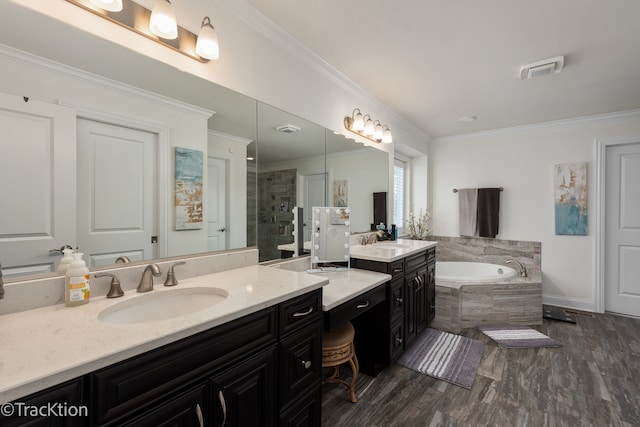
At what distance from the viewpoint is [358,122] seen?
259cm

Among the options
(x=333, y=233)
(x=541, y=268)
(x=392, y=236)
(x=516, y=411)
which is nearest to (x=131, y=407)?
(x=333, y=233)

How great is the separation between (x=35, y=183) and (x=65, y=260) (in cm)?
29

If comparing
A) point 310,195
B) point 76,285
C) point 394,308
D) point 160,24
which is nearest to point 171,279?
point 76,285

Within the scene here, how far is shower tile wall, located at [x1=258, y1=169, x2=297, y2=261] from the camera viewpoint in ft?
5.94

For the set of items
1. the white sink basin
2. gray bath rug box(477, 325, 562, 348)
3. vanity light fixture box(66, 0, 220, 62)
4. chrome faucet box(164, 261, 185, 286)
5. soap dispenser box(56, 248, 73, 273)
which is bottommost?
gray bath rug box(477, 325, 562, 348)

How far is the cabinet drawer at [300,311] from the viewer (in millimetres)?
1152

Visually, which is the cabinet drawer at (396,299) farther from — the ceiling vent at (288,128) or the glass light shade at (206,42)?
the glass light shade at (206,42)

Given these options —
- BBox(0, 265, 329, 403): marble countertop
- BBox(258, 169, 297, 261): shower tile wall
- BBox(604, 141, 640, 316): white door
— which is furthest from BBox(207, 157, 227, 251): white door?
BBox(604, 141, 640, 316): white door

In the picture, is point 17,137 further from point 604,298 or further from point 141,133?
point 604,298

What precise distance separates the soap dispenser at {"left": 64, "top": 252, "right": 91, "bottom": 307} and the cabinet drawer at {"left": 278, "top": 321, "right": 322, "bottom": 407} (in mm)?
735

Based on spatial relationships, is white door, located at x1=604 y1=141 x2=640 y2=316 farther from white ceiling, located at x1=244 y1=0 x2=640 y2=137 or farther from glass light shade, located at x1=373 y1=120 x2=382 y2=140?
glass light shade, located at x1=373 y1=120 x2=382 y2=140

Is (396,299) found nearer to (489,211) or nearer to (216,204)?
(216,204)

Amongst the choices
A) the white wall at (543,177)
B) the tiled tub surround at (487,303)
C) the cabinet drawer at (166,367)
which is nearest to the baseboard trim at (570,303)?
the white wall at (543,177)

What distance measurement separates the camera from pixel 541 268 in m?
3.70
